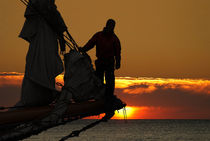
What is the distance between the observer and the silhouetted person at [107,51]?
33.6ft

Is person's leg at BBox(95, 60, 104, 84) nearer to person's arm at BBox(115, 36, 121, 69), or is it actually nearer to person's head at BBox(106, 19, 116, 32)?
person's arm at BBox(115, 36, 121, 69)

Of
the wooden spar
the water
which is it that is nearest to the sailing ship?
the wooden spar

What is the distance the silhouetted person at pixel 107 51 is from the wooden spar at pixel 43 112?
592mm

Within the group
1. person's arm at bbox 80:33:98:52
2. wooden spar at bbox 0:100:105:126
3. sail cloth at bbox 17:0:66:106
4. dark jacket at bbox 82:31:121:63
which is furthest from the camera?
person's arm at bbox 80:33:98:52

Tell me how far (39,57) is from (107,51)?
1.89 meters

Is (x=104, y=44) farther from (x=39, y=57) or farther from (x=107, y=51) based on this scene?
(x=39, y=57)

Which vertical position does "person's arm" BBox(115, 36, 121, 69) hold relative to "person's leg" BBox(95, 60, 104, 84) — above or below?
above

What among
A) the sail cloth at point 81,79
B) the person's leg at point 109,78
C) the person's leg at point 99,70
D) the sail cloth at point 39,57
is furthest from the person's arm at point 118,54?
the sail cloth at point 39,57

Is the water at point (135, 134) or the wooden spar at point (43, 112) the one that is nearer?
the wooden spar at point (43, 112)

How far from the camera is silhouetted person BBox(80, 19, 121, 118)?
10.2 m

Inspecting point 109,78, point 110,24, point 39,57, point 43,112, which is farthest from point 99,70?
point 43,112

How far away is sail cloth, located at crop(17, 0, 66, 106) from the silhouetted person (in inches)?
49.1

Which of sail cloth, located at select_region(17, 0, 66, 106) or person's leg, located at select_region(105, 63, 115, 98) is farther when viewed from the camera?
person's leg, located at select_region(105, 63, 115, 98)

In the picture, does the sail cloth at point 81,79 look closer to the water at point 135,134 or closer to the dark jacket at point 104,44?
the dark jacket at point 104,44
